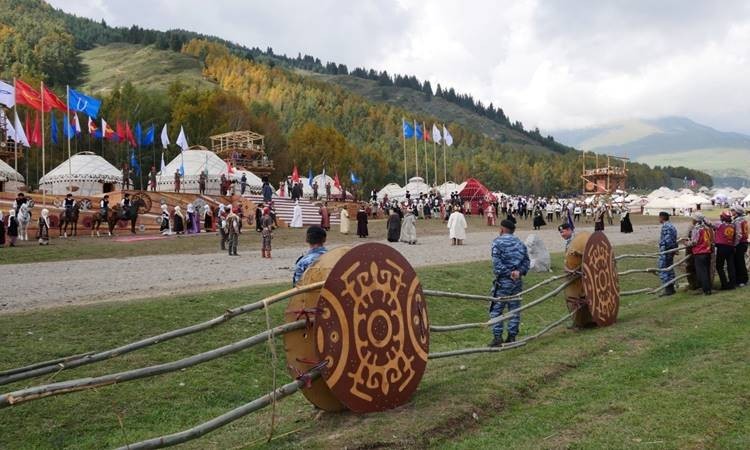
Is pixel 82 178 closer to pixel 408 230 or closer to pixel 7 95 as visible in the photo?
pixel 7 95

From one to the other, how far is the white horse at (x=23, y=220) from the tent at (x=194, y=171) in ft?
65.0

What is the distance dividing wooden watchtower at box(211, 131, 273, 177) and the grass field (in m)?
51.9

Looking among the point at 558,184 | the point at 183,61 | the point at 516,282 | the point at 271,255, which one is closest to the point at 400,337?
the point at 516,282

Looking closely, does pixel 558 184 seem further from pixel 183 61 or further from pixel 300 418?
pixel 300 418

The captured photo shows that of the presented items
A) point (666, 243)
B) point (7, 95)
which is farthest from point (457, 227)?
point (7, 95)

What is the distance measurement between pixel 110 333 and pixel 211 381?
232 centimetres

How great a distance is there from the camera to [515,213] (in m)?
59.2

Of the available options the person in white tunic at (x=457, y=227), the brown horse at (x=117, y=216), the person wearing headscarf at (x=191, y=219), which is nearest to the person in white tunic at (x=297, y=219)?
the person wearing headscarf at (x=191, y=219)

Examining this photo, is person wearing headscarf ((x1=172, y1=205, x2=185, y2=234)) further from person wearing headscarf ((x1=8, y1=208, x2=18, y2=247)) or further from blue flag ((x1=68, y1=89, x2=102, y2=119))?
blue flag ((x1=68, y1=89, x2=102, y2=119))

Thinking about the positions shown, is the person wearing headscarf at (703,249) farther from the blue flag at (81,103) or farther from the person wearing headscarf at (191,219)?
the blue flag at (81,103)

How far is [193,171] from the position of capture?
49.3m

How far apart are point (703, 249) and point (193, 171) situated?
134 ft

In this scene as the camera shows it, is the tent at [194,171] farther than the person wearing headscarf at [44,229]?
Yes

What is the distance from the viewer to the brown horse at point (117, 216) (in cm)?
2983
